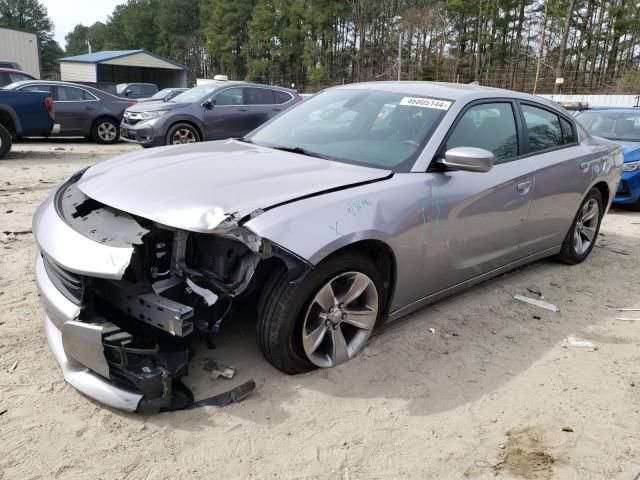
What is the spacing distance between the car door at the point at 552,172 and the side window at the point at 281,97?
843 centimetres

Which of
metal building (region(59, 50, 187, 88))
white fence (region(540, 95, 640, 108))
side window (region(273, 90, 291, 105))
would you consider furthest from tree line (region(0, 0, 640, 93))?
side window (region(273, 90, 291, 105))

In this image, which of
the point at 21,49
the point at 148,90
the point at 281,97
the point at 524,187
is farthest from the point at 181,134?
the point at 21,49

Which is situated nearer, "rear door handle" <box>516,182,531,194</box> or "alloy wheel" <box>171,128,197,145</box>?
"rear door handle" <box>516,182,531,194</box>

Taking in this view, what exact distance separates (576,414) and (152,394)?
86.2 inches

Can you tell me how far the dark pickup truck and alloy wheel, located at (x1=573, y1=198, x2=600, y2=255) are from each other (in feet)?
31.6

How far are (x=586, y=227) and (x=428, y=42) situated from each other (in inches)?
1585

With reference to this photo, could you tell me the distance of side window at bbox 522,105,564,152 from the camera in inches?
169

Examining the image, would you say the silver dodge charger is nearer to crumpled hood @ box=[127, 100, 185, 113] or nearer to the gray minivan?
the gray minivan

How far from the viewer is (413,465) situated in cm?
239

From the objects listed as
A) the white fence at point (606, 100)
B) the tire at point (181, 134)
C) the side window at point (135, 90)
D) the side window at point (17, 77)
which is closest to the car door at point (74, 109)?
the tire at point (181, 134)

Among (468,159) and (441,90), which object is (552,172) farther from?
(468,159)

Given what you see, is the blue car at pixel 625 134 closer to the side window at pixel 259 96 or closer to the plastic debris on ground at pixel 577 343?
the plastic debris on ground at pixel 577 343

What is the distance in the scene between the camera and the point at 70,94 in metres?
12.9

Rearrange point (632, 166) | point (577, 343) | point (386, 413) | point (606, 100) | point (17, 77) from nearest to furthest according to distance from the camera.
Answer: point (386, 413) < point (577, 343) < point (632, 166) < point (17, 77) < point (606, 100)
